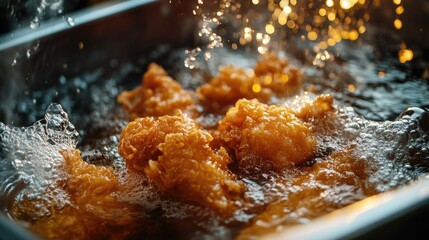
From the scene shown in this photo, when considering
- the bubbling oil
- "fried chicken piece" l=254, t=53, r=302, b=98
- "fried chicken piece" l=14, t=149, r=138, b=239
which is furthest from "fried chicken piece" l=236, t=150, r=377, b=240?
"fried chicken piece" l=254, t=53, r=302, b=98

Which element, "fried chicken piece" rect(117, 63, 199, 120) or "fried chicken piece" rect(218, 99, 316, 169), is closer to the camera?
"fried chicken piece" rect(218, 99, 316, 169)

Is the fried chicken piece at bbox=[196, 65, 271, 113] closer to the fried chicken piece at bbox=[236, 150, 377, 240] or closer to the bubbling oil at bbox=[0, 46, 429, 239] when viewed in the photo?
the bubbling oil at bbox=[0, 46, 429, 239]

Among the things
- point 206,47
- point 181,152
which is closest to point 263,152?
point 181,152

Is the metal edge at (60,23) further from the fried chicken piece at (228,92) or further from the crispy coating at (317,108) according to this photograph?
the crispy coating at (317,108)

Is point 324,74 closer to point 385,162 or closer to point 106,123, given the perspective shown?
point 385,162

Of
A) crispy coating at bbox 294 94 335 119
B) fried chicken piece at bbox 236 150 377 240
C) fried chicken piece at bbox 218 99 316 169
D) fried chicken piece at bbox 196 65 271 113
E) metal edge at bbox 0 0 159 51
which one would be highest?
metal edge at bbox 0 0 159 51

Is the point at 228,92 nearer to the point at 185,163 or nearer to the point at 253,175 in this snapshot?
the point at 253,175
